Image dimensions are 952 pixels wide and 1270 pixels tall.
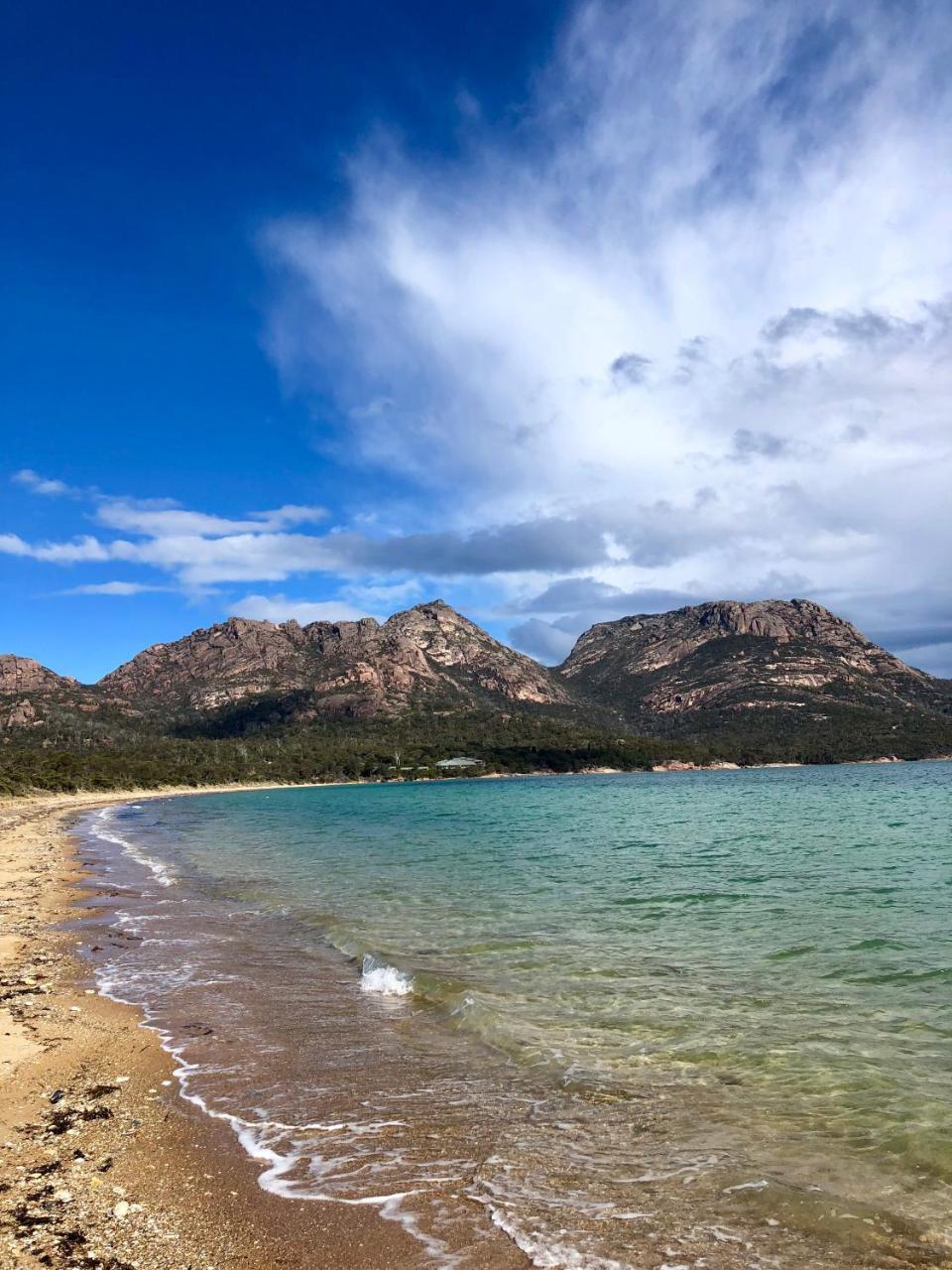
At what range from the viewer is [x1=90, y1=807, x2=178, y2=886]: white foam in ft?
99.9

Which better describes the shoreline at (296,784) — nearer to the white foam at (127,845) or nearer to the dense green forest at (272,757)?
the dense green forest at (272,757)

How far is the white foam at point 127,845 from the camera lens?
30.5 meters

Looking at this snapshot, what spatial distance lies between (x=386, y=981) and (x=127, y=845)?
3565 centimetres

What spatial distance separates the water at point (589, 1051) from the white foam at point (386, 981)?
62 mm

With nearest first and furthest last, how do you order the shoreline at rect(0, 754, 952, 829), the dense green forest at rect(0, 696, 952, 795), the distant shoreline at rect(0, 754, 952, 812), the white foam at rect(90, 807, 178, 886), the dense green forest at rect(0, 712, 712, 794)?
the white foam at rect(90, 807, 178, 886)
the shoreline at rect(0, 754, 952, 829)
the distant shoreline at rect(0, 754, 952, 812)
the dense green forest at rect(0, 712, 712, 794)
the dense green forest at rect(0, 696, 952, 795)

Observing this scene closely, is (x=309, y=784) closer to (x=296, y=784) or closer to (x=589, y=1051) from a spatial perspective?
(x=296, y=784)

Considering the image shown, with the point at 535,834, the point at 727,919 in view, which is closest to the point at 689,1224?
the point at 727,919

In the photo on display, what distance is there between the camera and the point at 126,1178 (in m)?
6.70

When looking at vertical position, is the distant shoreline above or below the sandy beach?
below

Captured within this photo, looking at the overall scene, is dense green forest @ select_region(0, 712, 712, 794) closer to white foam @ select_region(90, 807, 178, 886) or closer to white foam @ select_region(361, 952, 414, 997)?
white foam @ select_region(90, 807, 178, 886)

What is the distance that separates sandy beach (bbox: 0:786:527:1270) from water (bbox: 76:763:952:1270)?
337 mm

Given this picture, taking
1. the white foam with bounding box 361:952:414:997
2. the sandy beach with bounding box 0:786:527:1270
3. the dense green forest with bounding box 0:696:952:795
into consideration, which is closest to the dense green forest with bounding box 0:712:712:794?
the dense green forest with bounding box 0:696:952:795

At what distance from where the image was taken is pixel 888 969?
13.8m

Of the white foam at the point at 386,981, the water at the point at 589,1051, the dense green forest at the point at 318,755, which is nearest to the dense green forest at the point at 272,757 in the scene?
the dense green forest at the point at 318,755
